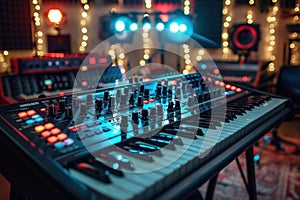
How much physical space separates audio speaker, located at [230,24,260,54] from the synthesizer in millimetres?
2424

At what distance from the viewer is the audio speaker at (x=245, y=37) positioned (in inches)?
148

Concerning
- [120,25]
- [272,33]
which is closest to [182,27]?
[120,25]

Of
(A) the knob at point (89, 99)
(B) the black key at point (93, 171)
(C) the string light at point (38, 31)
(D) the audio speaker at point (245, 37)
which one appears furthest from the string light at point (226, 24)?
(B) the black key at point (93, 171)

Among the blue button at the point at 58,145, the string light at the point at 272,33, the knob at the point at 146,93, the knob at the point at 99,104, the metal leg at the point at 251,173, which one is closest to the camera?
the blue button at the point at 58,145

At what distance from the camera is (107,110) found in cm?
120

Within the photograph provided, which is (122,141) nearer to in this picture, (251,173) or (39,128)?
(39,128)

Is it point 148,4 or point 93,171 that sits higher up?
point 148,4

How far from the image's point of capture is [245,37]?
384 cm

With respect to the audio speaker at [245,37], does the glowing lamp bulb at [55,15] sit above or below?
above

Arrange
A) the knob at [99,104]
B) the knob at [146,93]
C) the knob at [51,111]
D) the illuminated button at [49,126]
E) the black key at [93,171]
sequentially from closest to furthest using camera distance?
the black key at [93,171] < the illuminated button at [49,126] < the knob at [51,111] < the knob at [99,104] < the knob at [146,93]

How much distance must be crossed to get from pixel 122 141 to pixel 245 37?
3.24m

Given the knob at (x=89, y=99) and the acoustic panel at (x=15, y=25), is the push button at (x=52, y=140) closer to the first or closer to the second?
the knob at (x=89, y=99)

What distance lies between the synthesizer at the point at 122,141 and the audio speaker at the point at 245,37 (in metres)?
2.42

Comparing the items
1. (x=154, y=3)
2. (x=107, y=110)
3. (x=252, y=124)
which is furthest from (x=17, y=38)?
(x=252, y=124)
